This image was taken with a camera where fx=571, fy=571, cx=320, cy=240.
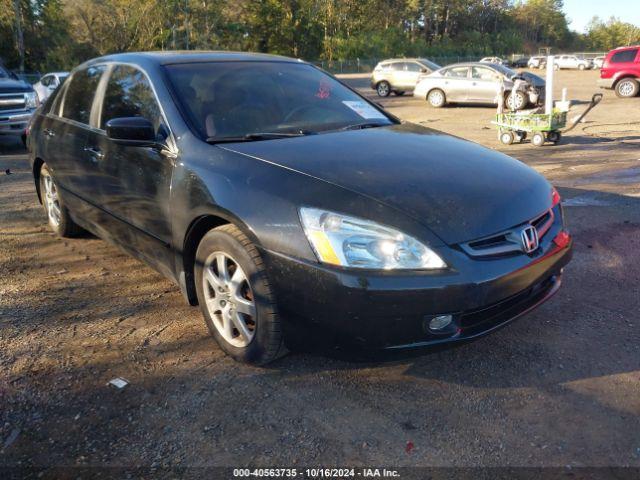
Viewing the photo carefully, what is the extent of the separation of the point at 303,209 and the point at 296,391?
915 mm

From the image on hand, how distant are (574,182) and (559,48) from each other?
113m

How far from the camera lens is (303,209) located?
2.61 meters

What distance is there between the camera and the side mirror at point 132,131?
3.26m

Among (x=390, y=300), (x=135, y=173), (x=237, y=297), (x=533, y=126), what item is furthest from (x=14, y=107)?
(x=390, y=300)

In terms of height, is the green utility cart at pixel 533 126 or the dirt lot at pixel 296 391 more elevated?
the green utility cart at pixel 533 126

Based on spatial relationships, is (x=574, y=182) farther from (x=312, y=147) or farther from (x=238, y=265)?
(x=238, y=265)

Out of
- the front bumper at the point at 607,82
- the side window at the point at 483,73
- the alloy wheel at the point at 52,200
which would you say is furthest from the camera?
the front bumper at the point at 607,82

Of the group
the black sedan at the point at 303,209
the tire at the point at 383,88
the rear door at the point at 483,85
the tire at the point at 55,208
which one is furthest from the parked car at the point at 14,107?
the tire at the point at 383,88

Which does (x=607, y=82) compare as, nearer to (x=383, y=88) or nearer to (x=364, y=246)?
(x=383, y=88)

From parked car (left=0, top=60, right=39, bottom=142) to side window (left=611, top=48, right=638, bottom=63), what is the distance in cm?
1929

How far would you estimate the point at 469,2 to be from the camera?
281 ft

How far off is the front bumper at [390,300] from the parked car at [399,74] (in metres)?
21.2

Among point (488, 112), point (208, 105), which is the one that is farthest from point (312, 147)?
point (488, 112)

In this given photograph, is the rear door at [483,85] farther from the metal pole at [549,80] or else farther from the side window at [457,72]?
the metal pole at [549,80]
